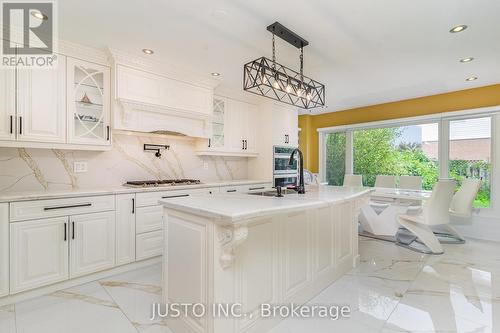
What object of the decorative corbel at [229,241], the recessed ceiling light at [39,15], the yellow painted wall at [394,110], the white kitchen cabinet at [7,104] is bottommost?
the decorative corbel at [229,241]

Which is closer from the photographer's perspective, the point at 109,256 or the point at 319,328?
the point at 319,328

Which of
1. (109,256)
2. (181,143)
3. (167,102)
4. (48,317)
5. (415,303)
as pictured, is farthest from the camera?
(181,143)

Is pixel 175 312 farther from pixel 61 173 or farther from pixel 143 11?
pixel 143 11

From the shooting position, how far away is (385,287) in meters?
2.38

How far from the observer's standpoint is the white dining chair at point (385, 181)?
4.69 meters

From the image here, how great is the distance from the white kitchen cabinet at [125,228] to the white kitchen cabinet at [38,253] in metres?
0.46

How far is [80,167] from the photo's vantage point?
289 cm

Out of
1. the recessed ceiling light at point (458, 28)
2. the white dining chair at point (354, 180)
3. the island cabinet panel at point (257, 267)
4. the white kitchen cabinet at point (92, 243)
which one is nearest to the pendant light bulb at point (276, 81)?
the island cabinet panel at point (257, 267)

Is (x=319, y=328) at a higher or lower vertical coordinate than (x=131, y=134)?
lower

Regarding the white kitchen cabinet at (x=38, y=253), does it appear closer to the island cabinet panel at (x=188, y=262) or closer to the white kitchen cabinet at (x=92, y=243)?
the white kitchen cabinet at (x=92, y=243)

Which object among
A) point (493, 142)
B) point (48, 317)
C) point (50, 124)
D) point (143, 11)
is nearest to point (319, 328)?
point (48, 317)

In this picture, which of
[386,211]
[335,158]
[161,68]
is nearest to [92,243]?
[161,68]

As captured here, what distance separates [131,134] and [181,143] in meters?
0.78

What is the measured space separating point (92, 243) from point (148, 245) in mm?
593
